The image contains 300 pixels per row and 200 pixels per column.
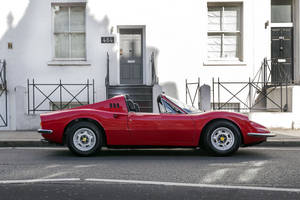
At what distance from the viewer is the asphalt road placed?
472cm

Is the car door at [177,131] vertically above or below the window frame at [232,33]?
below

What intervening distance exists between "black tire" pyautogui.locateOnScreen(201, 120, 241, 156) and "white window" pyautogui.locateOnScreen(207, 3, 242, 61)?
7419mm

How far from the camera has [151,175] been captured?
228 inches

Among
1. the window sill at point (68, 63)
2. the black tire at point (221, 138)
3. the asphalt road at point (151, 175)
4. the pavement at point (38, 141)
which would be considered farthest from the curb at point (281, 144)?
the window sill at point (68, 63)

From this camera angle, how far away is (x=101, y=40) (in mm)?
14273

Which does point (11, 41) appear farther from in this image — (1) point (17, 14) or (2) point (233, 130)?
(2) point (233, 130)

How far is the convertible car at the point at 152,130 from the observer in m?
7.39

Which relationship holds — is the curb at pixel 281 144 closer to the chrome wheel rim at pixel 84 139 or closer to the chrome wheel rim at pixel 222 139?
the chrome wheel rim at pixel 222 139

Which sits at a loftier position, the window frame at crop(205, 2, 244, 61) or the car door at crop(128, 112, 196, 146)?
the window frame at crop(205, 2, 244, 61)

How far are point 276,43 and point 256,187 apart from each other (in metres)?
10.6

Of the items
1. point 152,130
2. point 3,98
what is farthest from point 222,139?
point 3,98

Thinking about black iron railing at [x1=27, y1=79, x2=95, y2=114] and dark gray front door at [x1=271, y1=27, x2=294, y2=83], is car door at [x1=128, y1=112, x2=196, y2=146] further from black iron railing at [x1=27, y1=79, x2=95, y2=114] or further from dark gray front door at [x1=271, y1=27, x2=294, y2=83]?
dark gray front door at [x1=271, y1=27, x2=294, y2=83]

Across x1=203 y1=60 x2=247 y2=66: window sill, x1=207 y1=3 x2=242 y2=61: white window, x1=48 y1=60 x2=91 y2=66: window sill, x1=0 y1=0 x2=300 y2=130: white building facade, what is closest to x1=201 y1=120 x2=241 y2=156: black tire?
x1=0 y1=0 x2=300 y2=130: white building facade

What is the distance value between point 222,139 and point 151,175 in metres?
2.16
